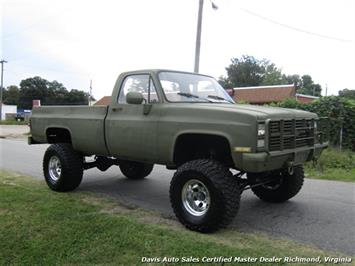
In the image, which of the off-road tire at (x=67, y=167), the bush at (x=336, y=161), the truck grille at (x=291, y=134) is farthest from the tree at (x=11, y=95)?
the truck grille at (x=291, y=134)

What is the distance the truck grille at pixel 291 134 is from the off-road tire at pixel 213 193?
2.17 feet

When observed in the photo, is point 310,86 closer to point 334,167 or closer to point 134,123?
point 334,167

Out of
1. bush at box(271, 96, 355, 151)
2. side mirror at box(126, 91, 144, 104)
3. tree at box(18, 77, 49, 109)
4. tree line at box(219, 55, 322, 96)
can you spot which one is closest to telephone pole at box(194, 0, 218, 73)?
bush at box(271, 96, 355, 151)

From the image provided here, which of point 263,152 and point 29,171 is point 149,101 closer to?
point 263,152

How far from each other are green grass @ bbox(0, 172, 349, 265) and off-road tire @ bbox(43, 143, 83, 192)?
3.48ft

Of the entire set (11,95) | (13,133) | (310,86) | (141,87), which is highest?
(310,86)

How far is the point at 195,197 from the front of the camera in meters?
5.45

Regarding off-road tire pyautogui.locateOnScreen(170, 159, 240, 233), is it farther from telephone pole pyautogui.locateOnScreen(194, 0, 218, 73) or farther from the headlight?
telephone pole pyautogui.locateOnScreen(194, 0, 218, 73)

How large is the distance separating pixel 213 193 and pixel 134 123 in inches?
68.8

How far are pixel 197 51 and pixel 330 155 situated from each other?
305 inches

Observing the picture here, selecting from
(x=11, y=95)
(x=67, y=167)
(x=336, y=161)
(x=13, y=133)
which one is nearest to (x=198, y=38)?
(x=336, y=161)

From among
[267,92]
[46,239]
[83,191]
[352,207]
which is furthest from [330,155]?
[267,92]

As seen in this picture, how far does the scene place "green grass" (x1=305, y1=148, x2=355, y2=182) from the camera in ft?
31.4

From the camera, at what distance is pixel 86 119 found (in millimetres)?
7062
